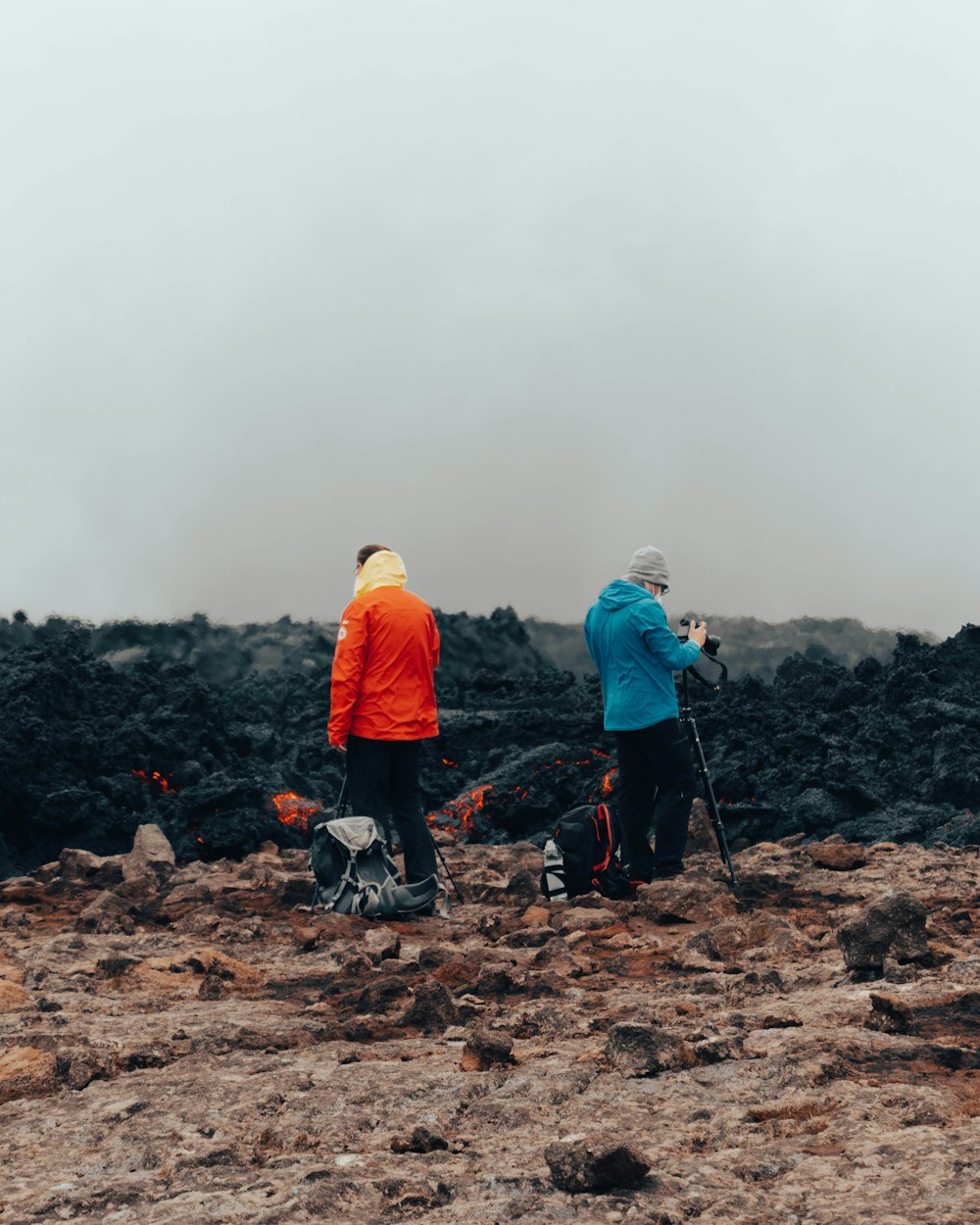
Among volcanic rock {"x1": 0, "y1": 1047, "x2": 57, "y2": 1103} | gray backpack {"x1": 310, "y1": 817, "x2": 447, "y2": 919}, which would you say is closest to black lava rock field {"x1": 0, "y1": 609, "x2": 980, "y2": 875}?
gray backpack {"x1": 310, "y1": 817, "x2": 447, "y2": 919}

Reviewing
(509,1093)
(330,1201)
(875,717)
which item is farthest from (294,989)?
(875,717)

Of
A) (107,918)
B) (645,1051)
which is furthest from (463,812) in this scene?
(645,1051)

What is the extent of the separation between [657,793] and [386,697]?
2.09 m

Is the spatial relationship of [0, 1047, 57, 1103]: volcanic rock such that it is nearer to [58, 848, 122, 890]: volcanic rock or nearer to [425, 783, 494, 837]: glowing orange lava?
[58, 848, 122, 890]: volcanic rock

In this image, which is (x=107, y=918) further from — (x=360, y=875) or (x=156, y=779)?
(x=156, y=779)

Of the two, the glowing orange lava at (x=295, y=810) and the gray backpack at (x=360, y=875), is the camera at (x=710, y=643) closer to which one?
the gray backpack at (x=360, y=875)

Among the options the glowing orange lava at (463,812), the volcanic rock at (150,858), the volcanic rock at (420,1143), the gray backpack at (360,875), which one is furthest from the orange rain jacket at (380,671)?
the glowing orange lava at (463,812)

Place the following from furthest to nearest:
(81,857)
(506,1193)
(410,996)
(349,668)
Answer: (81,857) < (349,668) < (410,996) < (506,1193)

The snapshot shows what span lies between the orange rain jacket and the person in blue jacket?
129 cm

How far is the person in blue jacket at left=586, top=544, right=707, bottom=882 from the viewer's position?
8.28 metres

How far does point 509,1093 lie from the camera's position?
3.82 metres

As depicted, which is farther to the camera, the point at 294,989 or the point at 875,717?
the point at 875,717

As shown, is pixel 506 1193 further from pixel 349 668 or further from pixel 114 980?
pixel 349 668

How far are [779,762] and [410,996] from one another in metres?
7.96
